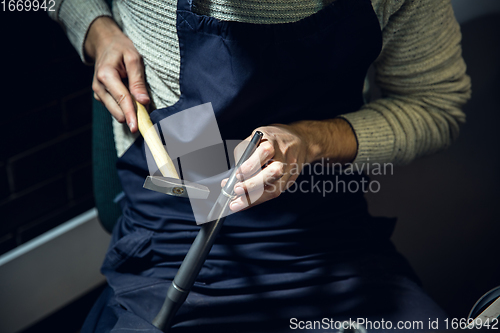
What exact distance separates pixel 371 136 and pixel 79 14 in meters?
0.54

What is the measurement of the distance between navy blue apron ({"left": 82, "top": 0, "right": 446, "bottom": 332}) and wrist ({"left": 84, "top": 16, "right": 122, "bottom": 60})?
0.18 m

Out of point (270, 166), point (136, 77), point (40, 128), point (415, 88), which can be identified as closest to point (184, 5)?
point (136, 77)

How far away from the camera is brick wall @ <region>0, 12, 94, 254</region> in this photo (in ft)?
2.76

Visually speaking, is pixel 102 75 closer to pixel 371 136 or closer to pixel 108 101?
pixel 108 101

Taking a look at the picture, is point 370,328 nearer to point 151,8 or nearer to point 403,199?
point 403,199

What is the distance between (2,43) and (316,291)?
2.50ft

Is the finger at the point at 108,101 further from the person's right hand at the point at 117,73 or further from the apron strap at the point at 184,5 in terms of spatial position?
the apron strap at the point at 184,5

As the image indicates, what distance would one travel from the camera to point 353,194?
688 mm

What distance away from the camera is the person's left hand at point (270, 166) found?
46 centimetres

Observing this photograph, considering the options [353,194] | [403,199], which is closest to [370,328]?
[353,194]

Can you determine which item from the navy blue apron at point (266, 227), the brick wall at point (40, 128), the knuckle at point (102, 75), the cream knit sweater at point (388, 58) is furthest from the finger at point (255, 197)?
the brick wall at point (40, 128)

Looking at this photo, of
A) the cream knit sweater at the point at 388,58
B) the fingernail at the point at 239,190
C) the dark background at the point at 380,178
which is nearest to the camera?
the fingernail at the point at 239,190

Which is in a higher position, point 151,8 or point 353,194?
point 151,8

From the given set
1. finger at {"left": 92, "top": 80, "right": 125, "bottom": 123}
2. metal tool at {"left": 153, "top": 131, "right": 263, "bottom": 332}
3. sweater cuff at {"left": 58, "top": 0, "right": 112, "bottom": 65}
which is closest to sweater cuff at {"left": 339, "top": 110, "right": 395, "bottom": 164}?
metal tool at {"left": 153, "top": 131, "right": 263, "bottom": 332}
